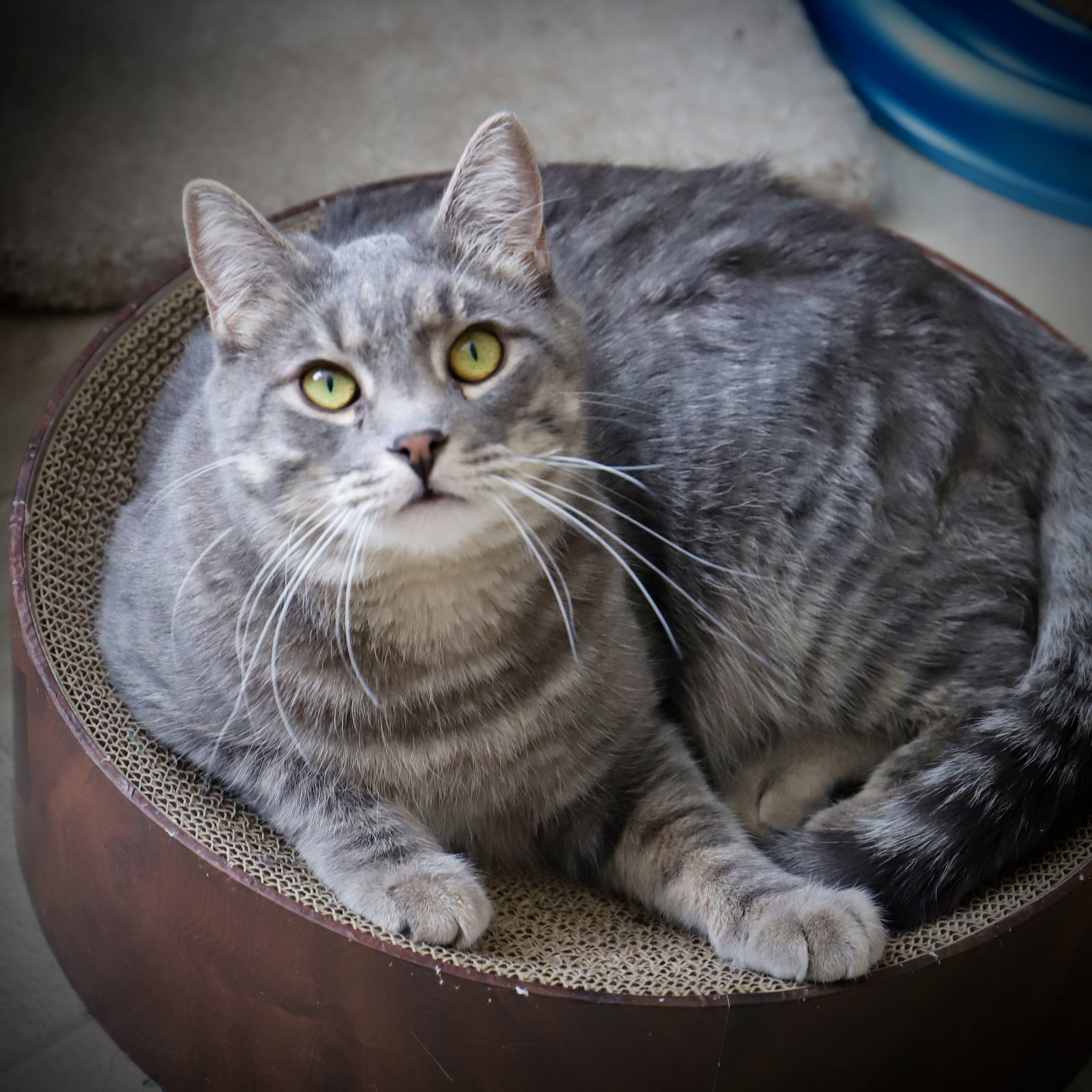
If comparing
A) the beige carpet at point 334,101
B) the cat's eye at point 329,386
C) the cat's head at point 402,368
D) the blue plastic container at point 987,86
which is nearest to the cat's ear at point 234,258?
the cat's head at point 402,368

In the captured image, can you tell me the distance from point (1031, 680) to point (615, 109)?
81.2 inches

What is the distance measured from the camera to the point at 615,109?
3275 mm

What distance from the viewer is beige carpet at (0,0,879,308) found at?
2852 mm

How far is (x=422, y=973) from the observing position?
1424 millimetres

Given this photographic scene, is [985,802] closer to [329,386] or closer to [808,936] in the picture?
[808,936]

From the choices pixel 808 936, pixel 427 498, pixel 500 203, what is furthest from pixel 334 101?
pixel 808 936

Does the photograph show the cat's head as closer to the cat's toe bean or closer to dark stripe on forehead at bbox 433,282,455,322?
dark stripe on forehead at bbox 433,282,455,322

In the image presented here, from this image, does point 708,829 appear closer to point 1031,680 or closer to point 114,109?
point 1031,680

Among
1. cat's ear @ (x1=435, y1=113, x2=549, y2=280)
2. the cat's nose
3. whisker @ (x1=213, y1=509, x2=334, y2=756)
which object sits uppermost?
cat's ear @ (x1=435, y1=113, x2=549, y2=280)

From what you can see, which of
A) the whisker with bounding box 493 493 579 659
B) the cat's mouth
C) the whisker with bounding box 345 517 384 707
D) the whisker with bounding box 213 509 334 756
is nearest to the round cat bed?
the whisker with bounding box 213 509 334 756

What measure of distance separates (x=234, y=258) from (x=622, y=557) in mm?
598

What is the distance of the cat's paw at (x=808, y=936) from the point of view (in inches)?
57.6

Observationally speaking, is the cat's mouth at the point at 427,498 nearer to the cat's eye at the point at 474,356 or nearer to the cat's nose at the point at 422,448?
the cat's nose at the point at 422,448

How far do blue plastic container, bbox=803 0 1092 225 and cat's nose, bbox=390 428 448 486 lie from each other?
91.7 inches
